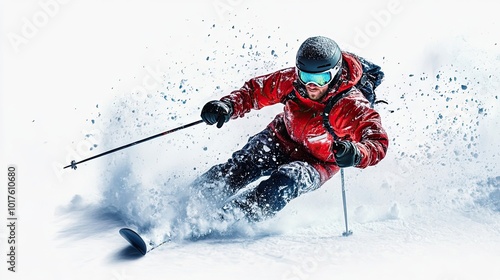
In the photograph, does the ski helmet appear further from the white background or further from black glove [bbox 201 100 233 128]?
the white background

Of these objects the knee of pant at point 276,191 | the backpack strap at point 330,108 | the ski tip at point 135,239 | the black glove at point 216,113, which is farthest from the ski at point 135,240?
the backpack strap at point 330,108

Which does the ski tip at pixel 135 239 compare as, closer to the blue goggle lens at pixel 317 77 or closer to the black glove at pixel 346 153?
the black glove at pixel 346 153

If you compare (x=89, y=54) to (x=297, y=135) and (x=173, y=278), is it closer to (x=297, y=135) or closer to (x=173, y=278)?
(x=297, y=135)

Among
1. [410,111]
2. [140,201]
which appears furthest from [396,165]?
[140,201]

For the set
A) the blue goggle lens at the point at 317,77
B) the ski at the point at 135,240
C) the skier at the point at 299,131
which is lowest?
the ski at the point at 135,240

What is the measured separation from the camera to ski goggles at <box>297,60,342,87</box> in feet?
11.7

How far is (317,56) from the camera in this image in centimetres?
350

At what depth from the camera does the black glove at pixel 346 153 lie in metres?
3.03

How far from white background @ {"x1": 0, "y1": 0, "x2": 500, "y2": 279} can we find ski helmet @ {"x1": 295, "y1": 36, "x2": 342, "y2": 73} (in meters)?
1.35

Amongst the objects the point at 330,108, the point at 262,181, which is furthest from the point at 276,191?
the point at 330,108

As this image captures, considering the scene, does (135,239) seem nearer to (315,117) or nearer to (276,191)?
(276,191)

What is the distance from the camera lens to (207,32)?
801 centimetres

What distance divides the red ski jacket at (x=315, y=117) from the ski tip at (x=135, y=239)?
4.03 ft

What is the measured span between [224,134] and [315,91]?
2.30 meters
